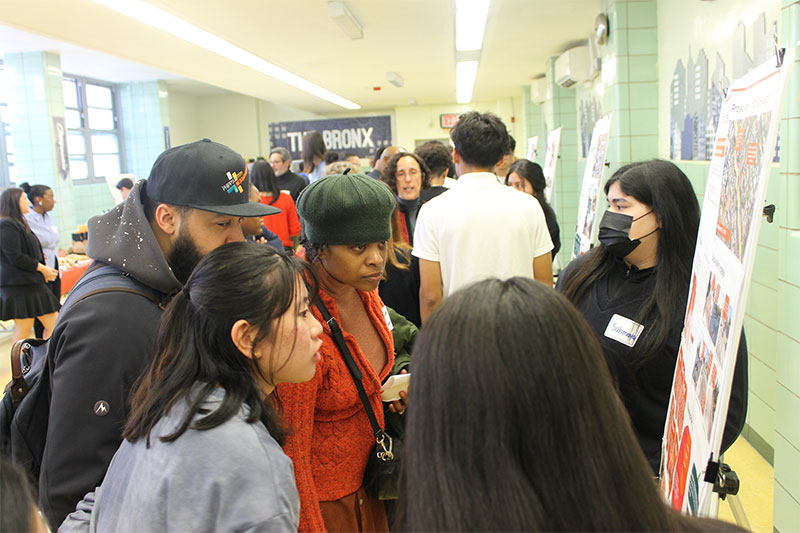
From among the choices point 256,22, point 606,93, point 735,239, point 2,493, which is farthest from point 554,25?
point 2,493

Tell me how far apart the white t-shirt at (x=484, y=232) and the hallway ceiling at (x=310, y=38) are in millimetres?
3786

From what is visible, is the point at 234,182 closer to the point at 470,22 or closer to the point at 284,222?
the point at 284,222

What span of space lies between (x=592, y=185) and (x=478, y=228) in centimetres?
199

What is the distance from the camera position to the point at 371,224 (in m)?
1.67

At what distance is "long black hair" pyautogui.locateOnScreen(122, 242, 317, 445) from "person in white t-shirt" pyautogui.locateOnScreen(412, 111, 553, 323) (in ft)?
4.79

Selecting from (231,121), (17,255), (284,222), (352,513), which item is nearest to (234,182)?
(352,513)

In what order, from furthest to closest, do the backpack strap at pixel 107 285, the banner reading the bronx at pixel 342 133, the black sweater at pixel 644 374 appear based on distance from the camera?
the banner reading the bronx at pixel 342 133 < the black sweater at pixel 644 374 < the backpack strap at pixel 107 285

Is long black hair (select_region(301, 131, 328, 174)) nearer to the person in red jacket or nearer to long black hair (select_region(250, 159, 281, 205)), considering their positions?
long black hair (select_region(250, 159, 281, 205))

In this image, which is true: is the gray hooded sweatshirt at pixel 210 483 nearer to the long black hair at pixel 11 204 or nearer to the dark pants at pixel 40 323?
the long black hair at pixel 11 204

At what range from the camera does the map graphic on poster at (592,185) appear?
412cm

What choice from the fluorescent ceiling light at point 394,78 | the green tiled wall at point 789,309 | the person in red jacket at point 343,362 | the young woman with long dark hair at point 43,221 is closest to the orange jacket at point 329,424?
the person in red jacket at point 343,362

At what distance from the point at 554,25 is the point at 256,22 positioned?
3.42 metres

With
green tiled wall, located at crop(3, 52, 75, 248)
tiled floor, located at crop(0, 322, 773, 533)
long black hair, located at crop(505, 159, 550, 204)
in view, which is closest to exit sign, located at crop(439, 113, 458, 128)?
green tiled wall, located at crop(3, 52, 75, 248)

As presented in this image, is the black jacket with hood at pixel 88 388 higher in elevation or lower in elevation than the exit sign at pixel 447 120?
lower
